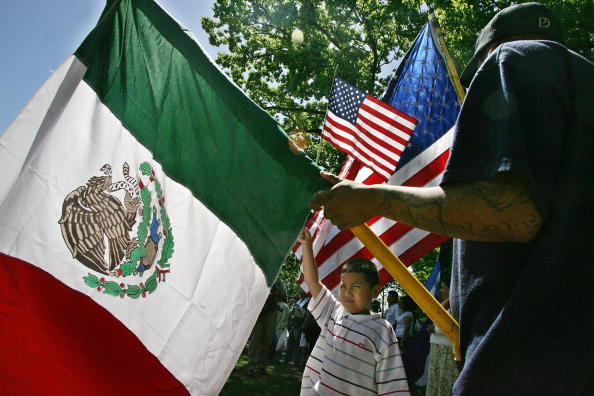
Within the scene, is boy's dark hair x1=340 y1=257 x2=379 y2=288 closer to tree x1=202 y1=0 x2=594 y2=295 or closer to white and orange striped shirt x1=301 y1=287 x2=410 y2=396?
white and orange striped shirt x1=301 y1=287 x2=410 y2=396

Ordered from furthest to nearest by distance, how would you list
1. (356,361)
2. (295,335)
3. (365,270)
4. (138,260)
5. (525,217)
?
(295,335) < (365,270) < (356,361) < (138,260) < (525,217)

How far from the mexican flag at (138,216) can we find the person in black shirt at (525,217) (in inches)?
40.7

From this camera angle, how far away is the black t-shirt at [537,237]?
4.04ft

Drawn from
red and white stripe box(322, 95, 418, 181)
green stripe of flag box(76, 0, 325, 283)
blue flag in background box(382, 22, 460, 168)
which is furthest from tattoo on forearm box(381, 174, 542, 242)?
blue flag in background box(382, 22, 460, 168)

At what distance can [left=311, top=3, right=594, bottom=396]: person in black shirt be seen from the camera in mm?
1232

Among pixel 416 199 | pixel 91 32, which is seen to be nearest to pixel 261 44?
pixel 91 32

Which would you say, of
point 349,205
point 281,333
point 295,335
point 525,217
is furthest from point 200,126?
point 281,333

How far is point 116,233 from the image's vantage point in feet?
7.32

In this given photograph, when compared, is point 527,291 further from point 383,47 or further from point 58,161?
point 383,47

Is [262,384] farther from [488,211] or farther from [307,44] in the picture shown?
[307,44]

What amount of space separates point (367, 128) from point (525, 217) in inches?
171

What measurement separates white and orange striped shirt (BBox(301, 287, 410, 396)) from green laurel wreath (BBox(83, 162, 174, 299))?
6.41 ft

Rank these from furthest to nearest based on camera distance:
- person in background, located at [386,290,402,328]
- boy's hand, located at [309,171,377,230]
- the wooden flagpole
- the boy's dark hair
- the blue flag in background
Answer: person in background, located at [386,290,402,328]
the blue flag in background
the boy's dark hair
the wooden flagpole
boy's hand, located at [309,171,377,230]

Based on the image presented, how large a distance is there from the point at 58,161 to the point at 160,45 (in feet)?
2.22
